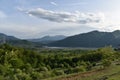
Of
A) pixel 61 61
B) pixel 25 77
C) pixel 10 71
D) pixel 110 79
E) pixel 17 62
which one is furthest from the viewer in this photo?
pixel 61 61

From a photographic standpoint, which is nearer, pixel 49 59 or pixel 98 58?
pixel 98 58

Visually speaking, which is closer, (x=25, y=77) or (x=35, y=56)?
(x=25, y=77)

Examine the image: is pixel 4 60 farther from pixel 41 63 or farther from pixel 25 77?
pixel 25 77

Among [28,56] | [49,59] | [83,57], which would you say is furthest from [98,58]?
[28,56]

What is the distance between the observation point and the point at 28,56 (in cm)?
10625

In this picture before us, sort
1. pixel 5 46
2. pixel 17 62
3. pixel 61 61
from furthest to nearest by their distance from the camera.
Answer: pixel 5 46 < pixel 61 61 < pixel 17 62

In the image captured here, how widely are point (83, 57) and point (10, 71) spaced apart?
4458cm

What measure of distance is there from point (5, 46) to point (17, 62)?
3029 cm

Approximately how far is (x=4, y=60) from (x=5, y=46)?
27814 mm

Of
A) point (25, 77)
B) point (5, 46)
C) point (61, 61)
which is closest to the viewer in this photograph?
point (25, 77)

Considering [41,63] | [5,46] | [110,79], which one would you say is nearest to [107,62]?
[110,79]

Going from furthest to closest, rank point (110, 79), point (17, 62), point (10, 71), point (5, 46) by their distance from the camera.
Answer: point (5, 46), point (17, 62), point (10, 71), point (110, 79)

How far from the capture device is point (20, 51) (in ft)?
350

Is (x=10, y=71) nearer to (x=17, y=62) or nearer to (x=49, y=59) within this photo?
(x=17, y=62)
